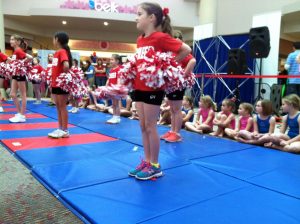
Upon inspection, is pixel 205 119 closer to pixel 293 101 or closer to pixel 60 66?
pixel 293 101

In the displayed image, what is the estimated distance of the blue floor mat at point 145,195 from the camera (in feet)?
6.57

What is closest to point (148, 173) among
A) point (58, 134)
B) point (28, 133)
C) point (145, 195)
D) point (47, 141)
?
point (145, 195)

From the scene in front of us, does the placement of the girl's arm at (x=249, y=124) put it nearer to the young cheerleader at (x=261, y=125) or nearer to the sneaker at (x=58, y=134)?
the young cheerleader at (x=261, y=125)

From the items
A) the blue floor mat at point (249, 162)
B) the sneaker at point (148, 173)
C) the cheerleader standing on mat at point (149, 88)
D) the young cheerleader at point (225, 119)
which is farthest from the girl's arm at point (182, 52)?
the young cheerleader at point (225, 119)

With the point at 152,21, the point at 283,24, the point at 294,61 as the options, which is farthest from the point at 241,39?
the point at 152,21

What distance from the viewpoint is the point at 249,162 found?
329cm

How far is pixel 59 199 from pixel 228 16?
12741mm

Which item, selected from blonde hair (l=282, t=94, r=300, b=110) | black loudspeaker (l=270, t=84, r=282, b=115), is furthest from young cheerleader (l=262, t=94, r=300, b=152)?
black loudspeaker (l=270, t=84, r=282, b=115)

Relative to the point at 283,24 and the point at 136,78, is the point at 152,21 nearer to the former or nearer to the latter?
the point at 136,78

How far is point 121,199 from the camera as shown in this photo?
2221mm

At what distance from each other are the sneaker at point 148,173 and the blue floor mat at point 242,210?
2.03 ft

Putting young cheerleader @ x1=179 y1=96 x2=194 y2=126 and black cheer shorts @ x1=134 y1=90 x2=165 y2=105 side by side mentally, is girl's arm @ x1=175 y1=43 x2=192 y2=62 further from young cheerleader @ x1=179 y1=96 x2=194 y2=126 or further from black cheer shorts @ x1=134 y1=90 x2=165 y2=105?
young cheerleader @ x1=179 y1=96 x2=194 y2=126

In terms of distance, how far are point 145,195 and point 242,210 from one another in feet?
2.31

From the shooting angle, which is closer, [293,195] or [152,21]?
[293,195]
